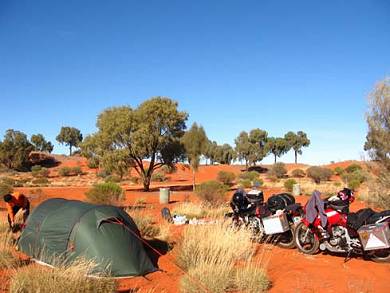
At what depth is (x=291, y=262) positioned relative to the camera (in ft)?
27.9

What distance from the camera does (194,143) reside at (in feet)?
109

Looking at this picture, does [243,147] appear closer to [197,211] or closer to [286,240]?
[197,211]

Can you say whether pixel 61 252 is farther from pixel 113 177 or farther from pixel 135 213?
pixel 113 177

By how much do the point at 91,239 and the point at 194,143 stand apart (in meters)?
25.7

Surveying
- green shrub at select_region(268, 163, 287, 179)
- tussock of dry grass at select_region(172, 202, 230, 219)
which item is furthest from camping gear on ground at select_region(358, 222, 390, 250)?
green shrub at select_region(268, 163, 287, 179)

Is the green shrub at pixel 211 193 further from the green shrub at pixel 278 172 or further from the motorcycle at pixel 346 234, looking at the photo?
the green shrub at pixel 278 172

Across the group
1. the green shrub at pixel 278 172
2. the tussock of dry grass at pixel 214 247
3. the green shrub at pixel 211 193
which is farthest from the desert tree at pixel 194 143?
the tussock of dry grass at pixel 214 247

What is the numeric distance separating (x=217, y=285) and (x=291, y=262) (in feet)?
8.08

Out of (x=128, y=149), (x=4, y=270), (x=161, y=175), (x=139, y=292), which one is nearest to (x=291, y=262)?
(x=139, y=292)

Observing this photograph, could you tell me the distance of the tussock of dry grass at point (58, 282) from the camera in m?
5.82

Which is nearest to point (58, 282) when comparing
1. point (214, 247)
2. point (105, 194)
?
point (214, 247)

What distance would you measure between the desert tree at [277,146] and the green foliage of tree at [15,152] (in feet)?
138

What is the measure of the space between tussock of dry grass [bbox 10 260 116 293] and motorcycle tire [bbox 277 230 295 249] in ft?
15.6

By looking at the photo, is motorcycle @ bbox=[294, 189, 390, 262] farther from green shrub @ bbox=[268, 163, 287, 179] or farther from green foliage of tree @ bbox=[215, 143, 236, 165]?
green foliage of tree @ bbox=[215, 143, 236, 165]
